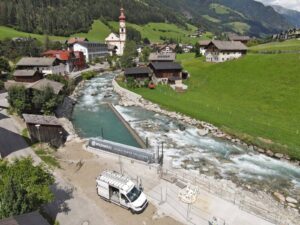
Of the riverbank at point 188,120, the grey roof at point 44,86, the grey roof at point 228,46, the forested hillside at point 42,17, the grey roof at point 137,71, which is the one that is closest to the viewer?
the riverbank at point 188,120

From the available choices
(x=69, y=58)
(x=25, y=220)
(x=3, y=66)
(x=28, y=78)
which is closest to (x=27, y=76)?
(x=28, y=78)

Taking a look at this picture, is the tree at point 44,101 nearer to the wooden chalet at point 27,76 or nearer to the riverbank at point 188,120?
the riverbank at point 188,120

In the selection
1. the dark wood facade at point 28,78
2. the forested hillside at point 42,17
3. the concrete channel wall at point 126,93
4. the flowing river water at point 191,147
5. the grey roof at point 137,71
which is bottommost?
the flowing river water at point 191,147

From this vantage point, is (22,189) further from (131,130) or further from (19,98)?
(19,98)

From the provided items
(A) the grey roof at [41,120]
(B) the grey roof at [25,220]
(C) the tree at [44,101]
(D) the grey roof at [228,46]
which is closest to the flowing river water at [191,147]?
(C) the tree at [44,101]

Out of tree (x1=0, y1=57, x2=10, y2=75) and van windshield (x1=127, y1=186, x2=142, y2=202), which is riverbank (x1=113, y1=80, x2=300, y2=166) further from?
tree (x1=0, y1=57, x2=10, y2=75)

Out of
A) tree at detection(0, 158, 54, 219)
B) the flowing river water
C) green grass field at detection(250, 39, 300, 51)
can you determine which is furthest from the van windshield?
green grass field at detection(250, 39, 300, 51)

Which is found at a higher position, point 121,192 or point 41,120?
point 41,120
